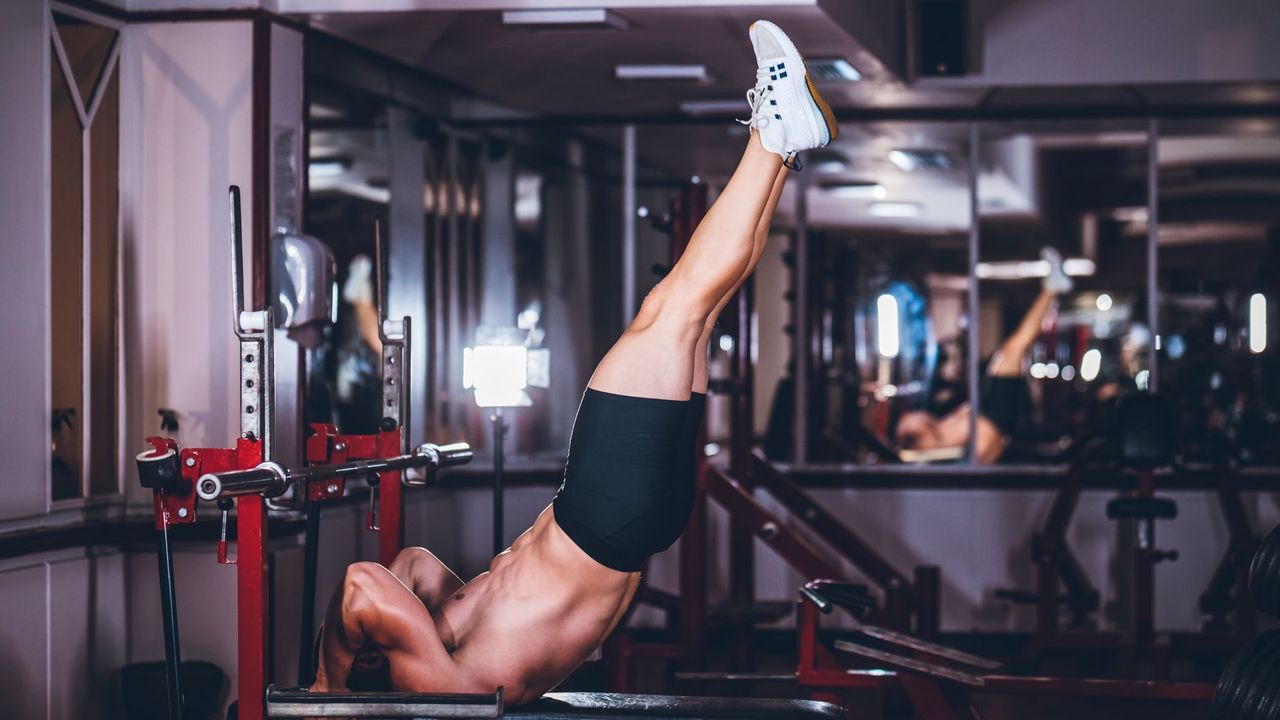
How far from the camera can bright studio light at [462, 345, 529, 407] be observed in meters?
4.77

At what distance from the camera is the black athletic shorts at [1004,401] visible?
7.33 m

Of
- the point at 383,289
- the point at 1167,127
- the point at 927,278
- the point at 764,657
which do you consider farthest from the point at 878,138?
the point at 383,289

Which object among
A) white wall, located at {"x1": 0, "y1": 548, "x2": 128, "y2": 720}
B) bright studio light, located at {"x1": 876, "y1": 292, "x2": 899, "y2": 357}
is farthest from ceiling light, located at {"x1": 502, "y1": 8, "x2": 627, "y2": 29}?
bright studio light, located at {"x1": 876, "y1": 292, "x2": 899, "y2": 357}

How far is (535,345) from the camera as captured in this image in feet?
16.7

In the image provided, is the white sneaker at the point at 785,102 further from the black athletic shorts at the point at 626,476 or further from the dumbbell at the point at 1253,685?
the dumbbell at the point at 1253,685

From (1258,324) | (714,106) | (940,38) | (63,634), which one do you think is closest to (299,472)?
(63,634)

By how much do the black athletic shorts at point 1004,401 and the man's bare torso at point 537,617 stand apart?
459 cm

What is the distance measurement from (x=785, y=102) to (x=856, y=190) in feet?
17.3

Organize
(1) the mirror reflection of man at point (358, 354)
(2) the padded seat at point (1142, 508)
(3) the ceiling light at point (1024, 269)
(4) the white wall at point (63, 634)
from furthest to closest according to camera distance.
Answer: (3) the ceiling light at point (1024, 269) → (1) the mirror reflection of man at point (358, 354) → (2) the padded seat at point (1142, 508) → (4) the white wall at point (63, 634)

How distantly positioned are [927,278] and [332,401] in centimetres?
360

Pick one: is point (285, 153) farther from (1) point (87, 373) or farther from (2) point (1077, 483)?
(2) point (1077, 483)

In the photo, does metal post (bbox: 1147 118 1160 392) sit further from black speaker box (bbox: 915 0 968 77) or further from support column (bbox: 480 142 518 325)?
support column (bbox: 480 142 518 325)

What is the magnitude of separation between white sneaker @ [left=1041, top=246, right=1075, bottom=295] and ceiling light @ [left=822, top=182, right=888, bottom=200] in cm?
100

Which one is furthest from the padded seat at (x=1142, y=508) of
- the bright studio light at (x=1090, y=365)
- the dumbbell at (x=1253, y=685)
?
the dumbbell at (x=1253, y=685)
